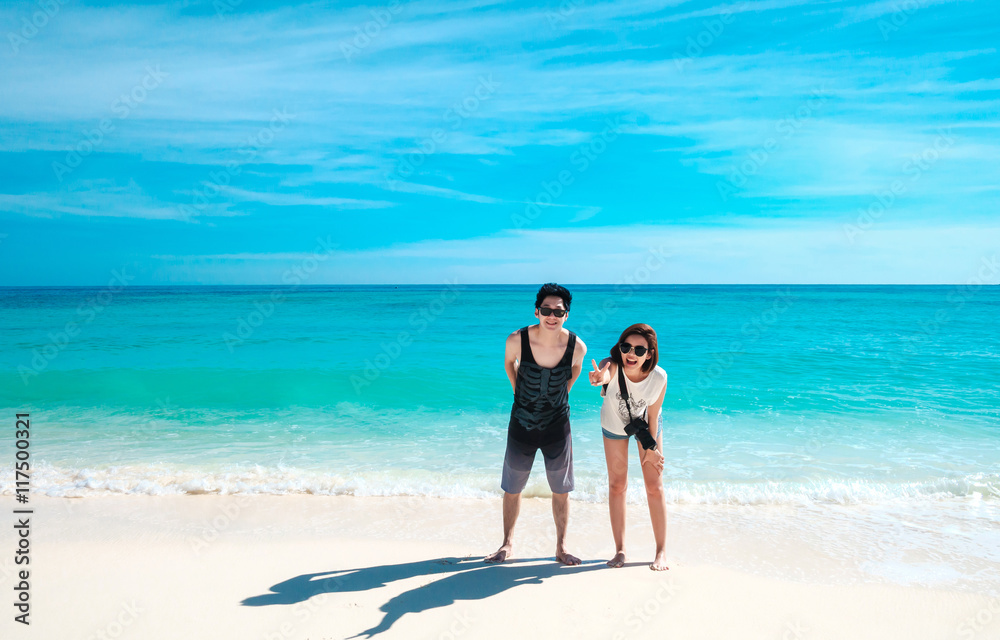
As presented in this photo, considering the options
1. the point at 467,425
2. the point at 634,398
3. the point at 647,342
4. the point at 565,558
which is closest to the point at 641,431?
the point at 634,398

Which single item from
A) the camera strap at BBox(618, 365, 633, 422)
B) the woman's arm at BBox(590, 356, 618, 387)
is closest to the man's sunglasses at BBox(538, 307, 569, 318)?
the woman's arm at BBox(590, 356, 618, 387)

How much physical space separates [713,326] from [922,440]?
72.6 feet

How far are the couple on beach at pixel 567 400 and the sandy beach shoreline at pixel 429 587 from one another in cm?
45

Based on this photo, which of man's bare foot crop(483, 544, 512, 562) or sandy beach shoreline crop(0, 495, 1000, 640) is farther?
man's bare foot crop(483, 544, 512, 562)

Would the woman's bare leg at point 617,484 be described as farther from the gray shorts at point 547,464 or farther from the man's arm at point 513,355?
the man's arm at point 513,355

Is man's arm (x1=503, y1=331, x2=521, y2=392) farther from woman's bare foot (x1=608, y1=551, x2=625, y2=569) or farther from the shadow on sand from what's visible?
woman's bare foot (x1=608, y1=551, x2=625, y2=569)

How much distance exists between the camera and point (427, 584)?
379 cm

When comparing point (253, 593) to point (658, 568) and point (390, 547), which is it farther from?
point (658, 568)

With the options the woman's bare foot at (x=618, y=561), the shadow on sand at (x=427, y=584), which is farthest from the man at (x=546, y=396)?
the woman's bare foot at (x=618, y=561)

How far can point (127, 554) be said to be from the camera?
4.22 meters

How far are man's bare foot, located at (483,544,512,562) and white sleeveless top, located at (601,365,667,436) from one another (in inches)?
48.7

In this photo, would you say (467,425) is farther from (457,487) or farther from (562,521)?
(562,521)

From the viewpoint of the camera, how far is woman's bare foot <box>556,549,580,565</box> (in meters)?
4.05

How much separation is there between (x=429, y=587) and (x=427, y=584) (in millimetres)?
47
